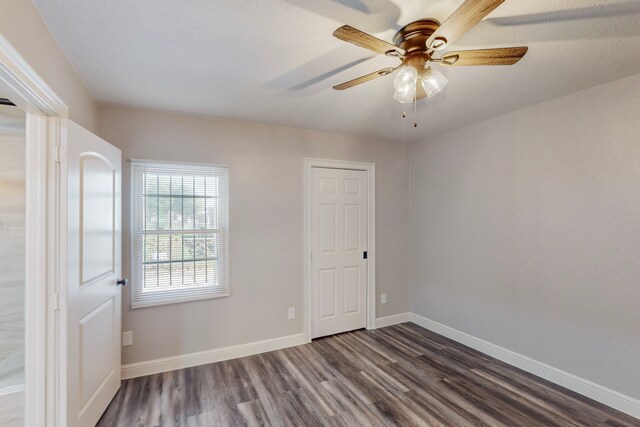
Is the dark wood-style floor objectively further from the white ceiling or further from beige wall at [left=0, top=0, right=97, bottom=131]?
the white ceiling

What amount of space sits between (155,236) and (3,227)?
1.10 meters

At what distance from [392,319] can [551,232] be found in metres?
2.11

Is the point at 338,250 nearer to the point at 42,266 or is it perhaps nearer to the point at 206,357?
the point at 206,357

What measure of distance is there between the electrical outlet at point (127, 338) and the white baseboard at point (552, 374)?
3.32 m

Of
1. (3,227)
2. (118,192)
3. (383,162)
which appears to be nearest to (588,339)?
(383,162)

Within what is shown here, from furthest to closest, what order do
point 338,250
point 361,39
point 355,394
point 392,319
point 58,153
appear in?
Result: point 392,319 < point 338,250 < point 355,394 < point 58,153 < point 361,39

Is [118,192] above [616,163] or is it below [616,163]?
below

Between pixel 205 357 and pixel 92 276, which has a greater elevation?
pixel 92 276

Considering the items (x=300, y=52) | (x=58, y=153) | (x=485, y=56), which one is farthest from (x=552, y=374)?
(x=58, y=153)

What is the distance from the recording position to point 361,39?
1.23 meters

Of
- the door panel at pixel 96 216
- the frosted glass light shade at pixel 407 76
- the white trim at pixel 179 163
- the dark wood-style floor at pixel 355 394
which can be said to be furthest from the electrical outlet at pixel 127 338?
the frosted glass light shade at pixel 407 76

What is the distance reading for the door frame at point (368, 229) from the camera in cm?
332

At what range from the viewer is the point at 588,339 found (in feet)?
7.48

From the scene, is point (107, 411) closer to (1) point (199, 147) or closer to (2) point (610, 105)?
(1) point (199, 147)
